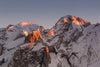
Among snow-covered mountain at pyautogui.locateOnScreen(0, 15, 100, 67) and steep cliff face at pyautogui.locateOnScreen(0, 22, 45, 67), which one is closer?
snow-covered mountain at pyautogui.locateOnScreen(0, 15, 100, 67)

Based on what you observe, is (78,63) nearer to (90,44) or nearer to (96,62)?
(96,62)

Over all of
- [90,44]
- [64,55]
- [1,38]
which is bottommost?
[64,55]

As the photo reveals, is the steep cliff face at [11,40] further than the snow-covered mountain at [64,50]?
Yes

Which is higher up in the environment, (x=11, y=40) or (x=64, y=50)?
(x=11, y=40)

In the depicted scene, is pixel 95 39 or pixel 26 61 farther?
pixel 95 39

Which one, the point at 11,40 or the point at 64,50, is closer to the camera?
the point at 64,50

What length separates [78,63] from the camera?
1264 inches

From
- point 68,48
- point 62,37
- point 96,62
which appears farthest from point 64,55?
point 96,62

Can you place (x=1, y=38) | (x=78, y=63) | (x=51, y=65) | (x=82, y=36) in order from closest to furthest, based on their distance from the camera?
1. (x=51, y=65)
2. (x=78, y=63)
3. (x=82, y=36)
4. (x=1, y=38)

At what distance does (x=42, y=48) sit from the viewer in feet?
107

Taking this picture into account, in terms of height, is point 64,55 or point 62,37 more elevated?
point 62,37

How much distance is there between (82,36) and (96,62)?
12.3 meters

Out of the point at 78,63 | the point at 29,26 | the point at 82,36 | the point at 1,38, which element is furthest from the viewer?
the point at 29,26

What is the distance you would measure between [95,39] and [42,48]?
22344mm
